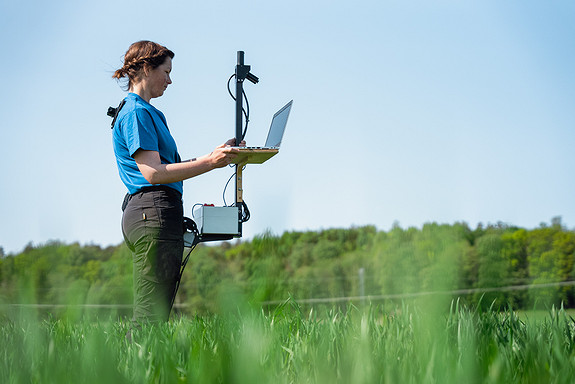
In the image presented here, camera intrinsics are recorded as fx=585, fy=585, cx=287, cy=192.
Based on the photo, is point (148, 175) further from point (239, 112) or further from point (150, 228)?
point (239, 112)

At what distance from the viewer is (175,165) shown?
2.31 meters

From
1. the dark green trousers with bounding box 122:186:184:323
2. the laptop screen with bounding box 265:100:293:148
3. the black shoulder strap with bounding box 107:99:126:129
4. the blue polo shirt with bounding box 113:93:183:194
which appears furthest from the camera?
the laptop screen with bounding box 265:100:293:148

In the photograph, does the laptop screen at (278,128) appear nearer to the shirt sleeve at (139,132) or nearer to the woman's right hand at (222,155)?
the woman's right hand at (222,155)

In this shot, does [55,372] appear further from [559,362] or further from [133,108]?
[133,108]

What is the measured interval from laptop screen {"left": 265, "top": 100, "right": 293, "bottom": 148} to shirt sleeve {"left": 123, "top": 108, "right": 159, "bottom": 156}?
55cm

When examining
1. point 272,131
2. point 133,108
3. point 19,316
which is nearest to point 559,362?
point 19,316

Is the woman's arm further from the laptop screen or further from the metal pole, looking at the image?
the laptop screen

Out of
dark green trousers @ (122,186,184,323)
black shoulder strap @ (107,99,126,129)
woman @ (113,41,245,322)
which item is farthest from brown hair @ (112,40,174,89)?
dark green trousers @ (122,186,184,323)

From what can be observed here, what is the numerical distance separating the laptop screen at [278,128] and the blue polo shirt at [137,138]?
1.54ft

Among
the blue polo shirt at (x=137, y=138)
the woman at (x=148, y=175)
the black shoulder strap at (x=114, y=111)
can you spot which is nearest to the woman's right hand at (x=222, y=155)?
the woman at (x=148, y=175)

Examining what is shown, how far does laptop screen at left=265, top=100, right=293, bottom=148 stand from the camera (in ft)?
8.88

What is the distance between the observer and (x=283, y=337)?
1.52m

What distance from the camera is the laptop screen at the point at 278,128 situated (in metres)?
2.71

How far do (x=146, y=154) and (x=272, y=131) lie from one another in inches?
31.1
